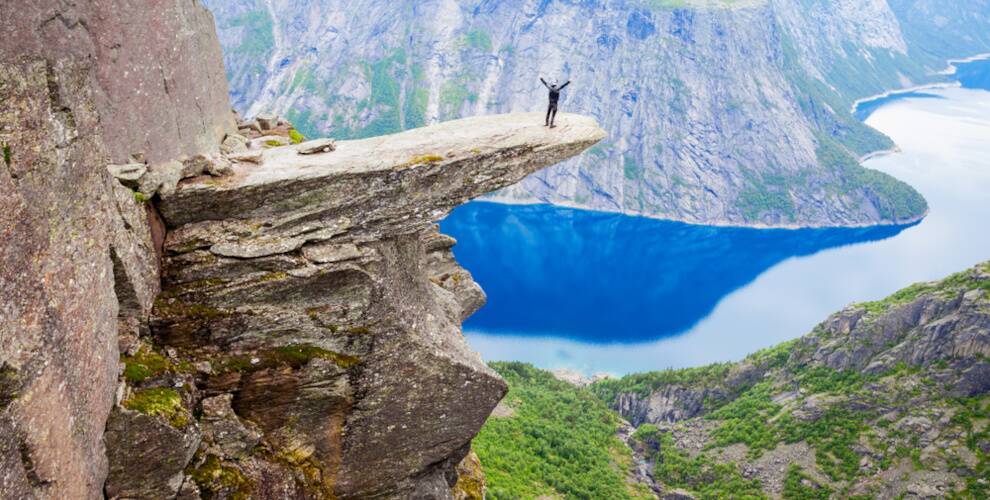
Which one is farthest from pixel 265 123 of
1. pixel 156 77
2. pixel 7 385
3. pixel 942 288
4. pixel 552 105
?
pixel 942 288

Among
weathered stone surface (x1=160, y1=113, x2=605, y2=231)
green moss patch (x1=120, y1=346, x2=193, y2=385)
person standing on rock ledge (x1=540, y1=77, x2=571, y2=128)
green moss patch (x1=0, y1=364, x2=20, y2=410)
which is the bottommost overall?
green moss patch (x1=120, y1=346, x2=193, y2=385)

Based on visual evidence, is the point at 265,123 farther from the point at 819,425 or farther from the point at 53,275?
the point at 819,425

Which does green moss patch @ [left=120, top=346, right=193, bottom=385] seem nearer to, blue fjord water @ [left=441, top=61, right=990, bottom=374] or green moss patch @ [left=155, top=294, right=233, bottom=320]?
green moss patch @ [left=155, top=294, right=233, bottom=320]

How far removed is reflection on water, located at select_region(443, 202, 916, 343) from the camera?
5128 inches

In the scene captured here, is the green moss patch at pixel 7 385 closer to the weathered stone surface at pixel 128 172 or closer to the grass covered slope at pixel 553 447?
the weathered stone surface at pixel 128 172

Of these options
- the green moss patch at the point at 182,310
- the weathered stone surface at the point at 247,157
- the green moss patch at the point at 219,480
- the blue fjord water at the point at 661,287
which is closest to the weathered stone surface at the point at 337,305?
the green moss patch at the point at 182,310

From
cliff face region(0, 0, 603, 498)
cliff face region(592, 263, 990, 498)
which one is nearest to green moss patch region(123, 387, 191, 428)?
cliff face region(0, 0, 603, 498)

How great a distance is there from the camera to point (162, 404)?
1348 cm

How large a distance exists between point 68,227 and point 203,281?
13.1ft

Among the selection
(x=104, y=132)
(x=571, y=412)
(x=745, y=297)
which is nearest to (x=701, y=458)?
(x=571, y=412)

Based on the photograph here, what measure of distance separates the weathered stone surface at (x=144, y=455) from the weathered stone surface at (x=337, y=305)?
4.68ft

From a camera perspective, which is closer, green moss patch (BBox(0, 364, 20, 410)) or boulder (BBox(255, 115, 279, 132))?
green moss patch (BBox(0, 364, 20, 410))

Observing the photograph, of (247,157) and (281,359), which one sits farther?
(247,157)

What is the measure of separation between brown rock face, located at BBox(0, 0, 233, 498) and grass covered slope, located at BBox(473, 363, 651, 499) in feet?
114
